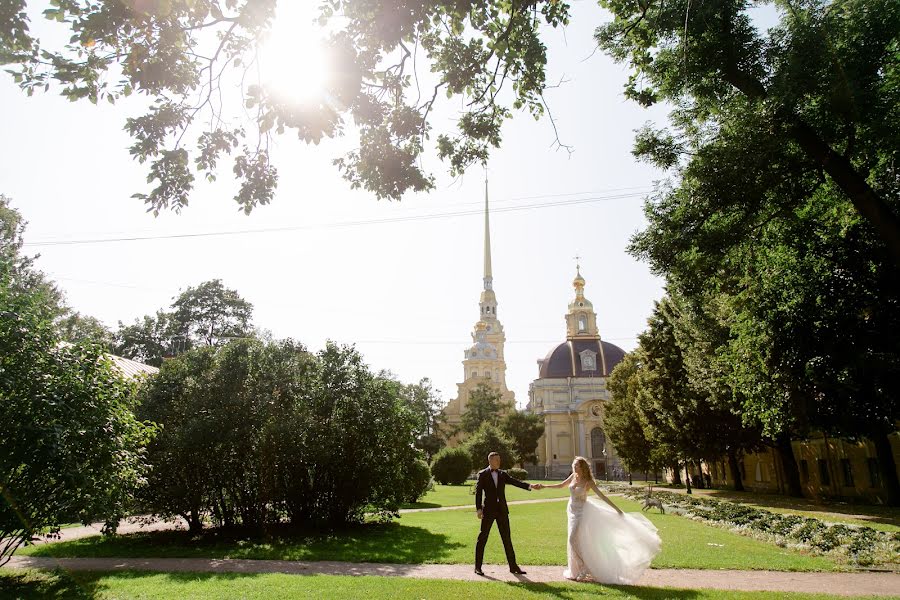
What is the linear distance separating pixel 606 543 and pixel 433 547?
5.29 meters

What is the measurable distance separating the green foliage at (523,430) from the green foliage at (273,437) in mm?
56259

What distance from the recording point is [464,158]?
937cm

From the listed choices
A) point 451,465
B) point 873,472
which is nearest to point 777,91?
point 873,472

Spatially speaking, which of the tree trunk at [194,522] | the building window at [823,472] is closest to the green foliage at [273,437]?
the tree trunk at [194,522]

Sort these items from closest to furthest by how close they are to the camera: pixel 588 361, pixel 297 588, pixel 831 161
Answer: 1. pixel 297 588
2. pixel 831 161
3. pixel 588 361

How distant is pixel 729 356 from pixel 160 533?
18.0m

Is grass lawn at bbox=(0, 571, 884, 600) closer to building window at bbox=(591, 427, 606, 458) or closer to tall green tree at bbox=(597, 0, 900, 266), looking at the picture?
tall green tree at bbox=(597, 0, 900, 266)

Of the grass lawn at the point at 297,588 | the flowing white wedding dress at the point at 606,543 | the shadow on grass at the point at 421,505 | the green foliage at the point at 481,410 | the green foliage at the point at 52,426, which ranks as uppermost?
the green foliage at the point at 481,410

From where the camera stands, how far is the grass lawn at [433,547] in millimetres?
10312

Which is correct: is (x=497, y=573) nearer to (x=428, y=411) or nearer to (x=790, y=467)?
(x=790, y=467)

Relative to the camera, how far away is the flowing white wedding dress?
843 cm

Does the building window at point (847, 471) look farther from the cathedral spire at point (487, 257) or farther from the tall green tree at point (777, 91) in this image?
the cathedral spire at point (487, 257)

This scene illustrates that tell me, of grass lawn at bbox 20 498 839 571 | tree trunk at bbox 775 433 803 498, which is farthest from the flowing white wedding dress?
tree trunk at bbox 775 433 803 498

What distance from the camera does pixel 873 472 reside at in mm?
24219
